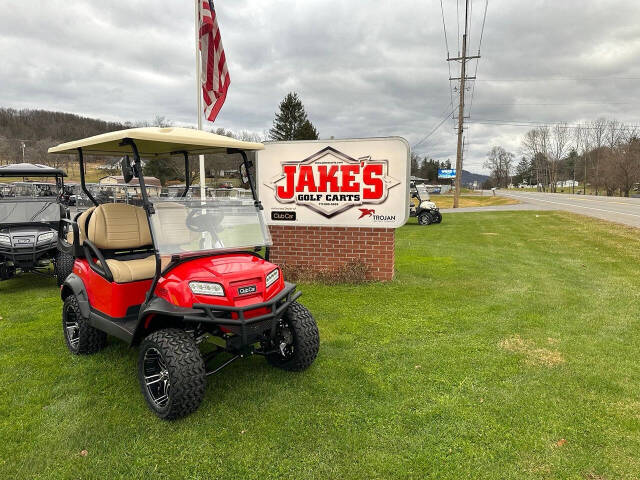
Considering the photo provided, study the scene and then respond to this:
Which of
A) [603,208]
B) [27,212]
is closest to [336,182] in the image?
[27,212]

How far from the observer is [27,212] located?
24.9 ft

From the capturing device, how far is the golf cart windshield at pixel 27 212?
24.4 feet

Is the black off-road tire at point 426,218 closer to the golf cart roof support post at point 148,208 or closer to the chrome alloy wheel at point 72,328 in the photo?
the chrome alloy wheel at point 72,328

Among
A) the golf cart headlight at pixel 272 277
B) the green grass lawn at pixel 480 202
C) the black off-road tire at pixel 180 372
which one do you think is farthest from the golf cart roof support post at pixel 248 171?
the green grass lawn at pixel 480 202

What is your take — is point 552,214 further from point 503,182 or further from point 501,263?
point 503,182

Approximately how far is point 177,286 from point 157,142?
1.42 metres

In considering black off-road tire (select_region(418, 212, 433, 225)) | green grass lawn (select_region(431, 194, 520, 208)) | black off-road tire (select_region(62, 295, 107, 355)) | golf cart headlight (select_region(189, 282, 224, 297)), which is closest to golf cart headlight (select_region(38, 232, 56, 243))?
black off-road tire (select_region(62, 295, 107, 355))

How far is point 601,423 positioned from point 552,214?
2007 cm

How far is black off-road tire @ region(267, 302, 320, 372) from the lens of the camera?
3.56 meters

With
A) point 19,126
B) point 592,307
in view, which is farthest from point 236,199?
point 19,126

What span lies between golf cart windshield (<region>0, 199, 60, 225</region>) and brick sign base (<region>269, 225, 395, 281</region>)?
4.11 m

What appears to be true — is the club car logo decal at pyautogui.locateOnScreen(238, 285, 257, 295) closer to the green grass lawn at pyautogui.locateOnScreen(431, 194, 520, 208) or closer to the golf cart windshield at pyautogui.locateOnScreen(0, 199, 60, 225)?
the golf cart windshield at pyautogui.locateOnScreen(0, 199, 60, 225)

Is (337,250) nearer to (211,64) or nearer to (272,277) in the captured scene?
(272,277)

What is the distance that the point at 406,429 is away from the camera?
2990 millimetres
